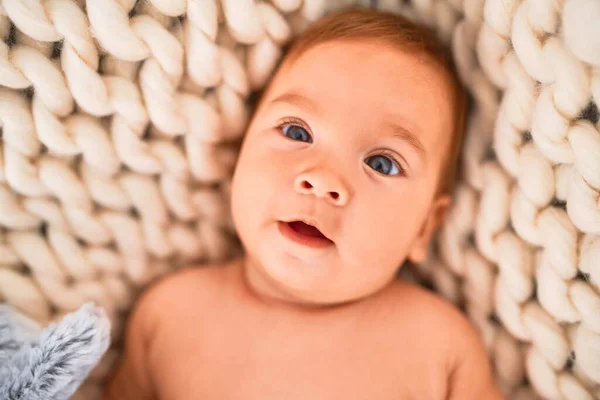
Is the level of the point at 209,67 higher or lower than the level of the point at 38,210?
higher

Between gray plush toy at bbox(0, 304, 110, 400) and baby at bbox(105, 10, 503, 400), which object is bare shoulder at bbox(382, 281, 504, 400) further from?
gray plush toy at bbox(0, 304, 110, 400)

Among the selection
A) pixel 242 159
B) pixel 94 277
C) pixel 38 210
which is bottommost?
pixel 94 277

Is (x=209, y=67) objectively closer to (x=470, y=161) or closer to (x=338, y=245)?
(x=338, y=245)

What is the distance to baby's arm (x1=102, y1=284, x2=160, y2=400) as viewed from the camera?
884mm

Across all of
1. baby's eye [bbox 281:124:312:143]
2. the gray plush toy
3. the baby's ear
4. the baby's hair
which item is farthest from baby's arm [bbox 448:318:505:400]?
the gray plush toy

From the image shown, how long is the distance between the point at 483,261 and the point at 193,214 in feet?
1.50

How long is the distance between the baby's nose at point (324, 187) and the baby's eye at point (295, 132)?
0.34 feet

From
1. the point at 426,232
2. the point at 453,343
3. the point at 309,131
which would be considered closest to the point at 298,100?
the point at 309,131

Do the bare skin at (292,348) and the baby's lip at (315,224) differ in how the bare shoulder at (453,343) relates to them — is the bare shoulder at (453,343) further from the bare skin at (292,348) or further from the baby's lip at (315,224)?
the baby's lip at (315,224)

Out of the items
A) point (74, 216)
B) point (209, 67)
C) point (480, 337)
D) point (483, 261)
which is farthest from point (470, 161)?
point (74, 216)

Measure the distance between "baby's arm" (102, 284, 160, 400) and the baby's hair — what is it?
43 centimetres

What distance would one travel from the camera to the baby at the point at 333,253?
78 cm

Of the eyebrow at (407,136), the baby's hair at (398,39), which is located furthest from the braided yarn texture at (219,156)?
the eyebrow at (407,136)

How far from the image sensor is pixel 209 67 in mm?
833
